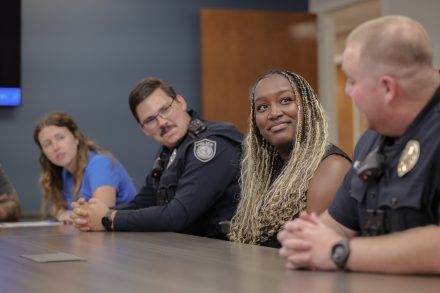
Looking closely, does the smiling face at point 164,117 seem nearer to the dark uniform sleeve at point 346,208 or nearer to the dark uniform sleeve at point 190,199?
the dark uniform sleeve at point 190,199

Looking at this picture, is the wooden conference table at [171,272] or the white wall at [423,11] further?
the white wall at [423,11]

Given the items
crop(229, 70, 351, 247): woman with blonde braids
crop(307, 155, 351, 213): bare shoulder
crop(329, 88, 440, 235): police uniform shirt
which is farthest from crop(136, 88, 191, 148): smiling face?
crop(329, 88, 440, 235): police uniform shirt

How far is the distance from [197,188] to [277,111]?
1.77 ft

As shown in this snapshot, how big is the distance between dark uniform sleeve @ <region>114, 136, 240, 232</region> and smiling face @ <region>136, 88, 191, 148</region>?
9.0 inches

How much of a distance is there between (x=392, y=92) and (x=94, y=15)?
4393 mm

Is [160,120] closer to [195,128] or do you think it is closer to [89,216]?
[195,128]

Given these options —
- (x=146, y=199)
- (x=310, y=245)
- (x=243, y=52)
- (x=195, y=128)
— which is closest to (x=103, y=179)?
(x=146, y=199)

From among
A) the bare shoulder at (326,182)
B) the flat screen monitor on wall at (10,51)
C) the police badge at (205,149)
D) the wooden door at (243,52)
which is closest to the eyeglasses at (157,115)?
the police badge at (205,149)

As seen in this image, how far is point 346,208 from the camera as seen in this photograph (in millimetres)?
1726

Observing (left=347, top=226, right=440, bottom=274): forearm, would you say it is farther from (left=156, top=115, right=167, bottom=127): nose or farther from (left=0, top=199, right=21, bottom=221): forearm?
(left=0, top=199, right=21, bottom=221): forearm

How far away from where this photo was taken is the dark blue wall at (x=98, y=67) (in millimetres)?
5332

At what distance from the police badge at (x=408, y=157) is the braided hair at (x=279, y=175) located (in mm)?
695

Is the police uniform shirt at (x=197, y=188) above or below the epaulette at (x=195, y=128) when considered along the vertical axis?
below

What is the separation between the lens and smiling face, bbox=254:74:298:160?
7.66 ft
